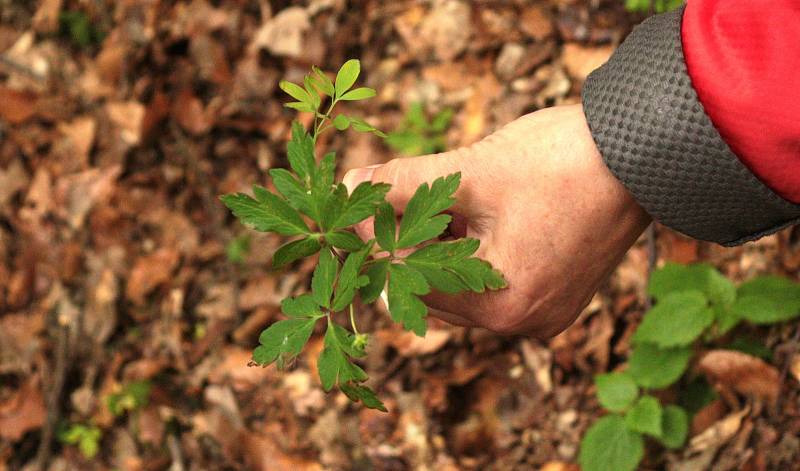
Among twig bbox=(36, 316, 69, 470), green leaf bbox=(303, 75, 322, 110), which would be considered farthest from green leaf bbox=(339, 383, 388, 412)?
twig bbox=(36, 316, 69, 470)

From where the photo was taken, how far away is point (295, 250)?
1.29 metres

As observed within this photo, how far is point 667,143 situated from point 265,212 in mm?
730

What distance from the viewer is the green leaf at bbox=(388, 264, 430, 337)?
1.26m

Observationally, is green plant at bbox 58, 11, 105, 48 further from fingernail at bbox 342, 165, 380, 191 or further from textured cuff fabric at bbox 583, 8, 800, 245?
textured cuff fabric at bbox 583, 8, 800, 245

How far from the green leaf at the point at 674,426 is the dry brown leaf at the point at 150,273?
235 centimetres

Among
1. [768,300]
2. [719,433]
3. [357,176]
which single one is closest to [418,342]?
[719,433]

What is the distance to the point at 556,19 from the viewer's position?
3322 mm

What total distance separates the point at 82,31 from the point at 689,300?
12.3ft

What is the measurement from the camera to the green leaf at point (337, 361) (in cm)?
127

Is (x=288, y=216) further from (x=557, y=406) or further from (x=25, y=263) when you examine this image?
(x=25, y=263)

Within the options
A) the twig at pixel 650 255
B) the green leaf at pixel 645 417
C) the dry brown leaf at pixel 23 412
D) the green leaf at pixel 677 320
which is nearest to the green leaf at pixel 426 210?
the green leaf at pixel 677 320

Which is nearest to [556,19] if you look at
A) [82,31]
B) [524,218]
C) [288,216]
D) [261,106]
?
[261,106]

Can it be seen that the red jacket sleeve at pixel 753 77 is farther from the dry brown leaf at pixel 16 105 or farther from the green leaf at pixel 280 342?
the dry brown leaf at pixel 16 105

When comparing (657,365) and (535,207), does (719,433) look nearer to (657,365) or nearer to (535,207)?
(657,365)
